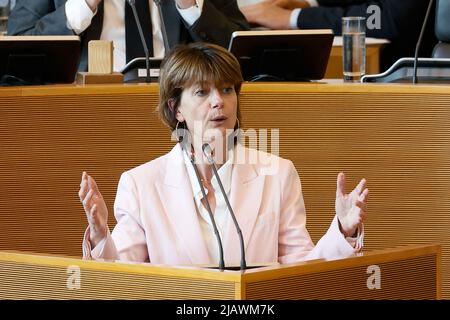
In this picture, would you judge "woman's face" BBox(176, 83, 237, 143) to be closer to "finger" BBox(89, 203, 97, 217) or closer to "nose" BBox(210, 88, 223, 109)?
"nose" BBox(210, 88, 223, 109)

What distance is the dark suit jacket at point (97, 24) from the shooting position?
5199 mm

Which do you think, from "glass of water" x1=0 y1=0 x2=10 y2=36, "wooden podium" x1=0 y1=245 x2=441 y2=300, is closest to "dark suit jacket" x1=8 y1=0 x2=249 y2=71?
"glass of water" x1=0 y1=0 x2=10 y2=36

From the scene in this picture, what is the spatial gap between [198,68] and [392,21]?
363 centimetres

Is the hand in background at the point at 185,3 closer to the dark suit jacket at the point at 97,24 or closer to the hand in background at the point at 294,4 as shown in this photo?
the dark suit jacket at the point at 97,24

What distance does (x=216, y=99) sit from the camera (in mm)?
3232

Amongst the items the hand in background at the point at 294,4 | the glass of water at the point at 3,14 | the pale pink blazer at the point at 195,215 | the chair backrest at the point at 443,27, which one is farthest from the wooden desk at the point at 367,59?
the pale pink blazer at the point at 195,215

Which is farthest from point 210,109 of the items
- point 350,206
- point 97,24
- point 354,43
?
point 97,24

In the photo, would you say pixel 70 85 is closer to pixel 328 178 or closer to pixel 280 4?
pixel 328 178

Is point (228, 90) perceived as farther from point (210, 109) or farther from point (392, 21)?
point (392, 21)

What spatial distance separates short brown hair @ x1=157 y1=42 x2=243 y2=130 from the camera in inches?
128

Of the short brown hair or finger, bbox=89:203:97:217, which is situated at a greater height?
the short brown hair

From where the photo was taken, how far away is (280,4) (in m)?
7.18

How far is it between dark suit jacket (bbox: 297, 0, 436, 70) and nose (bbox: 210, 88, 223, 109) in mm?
3530
